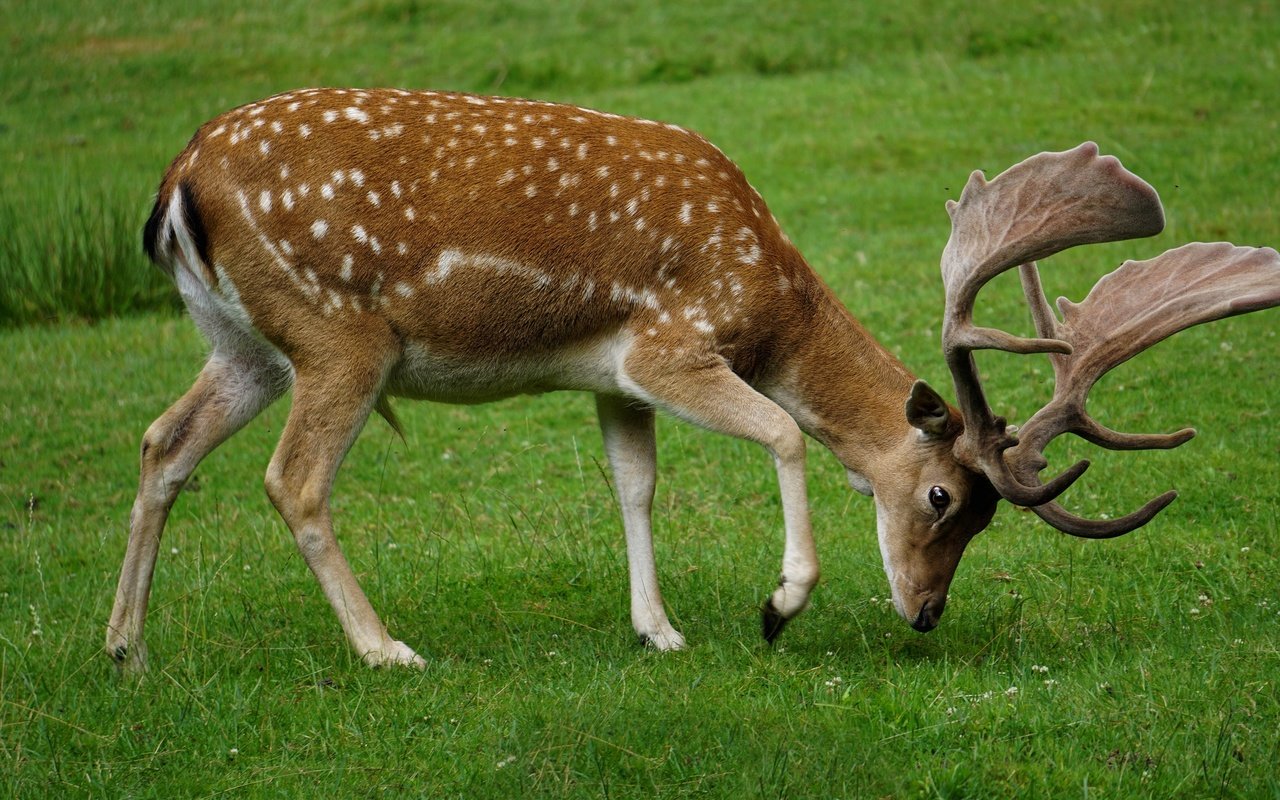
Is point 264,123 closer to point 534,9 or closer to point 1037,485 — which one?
point 1037,485

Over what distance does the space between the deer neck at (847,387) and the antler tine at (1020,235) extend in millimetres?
439

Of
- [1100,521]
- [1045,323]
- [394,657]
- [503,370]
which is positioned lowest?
[394,657]

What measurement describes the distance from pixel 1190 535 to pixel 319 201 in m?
3.97

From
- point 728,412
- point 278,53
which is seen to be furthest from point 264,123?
point 278,53

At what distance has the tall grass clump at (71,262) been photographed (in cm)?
1149

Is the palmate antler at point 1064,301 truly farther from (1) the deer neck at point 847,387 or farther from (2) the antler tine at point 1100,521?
(1) the deer neck at point 847,387

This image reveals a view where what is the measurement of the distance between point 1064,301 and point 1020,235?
52 centimetres

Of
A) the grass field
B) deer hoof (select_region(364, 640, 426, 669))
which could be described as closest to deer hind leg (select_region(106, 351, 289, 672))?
the grass field

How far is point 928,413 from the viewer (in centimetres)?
569

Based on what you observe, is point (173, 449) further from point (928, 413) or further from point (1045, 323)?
point (1045, 323)

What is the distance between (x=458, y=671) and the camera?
5555mm

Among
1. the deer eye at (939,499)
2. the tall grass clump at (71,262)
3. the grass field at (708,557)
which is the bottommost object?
the tall grass clump at (71,262)

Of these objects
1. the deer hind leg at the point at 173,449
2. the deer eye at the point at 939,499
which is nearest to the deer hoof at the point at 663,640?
the deer eye at the point at 939,499

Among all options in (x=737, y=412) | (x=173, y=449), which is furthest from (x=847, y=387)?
(x=173, y=449)
